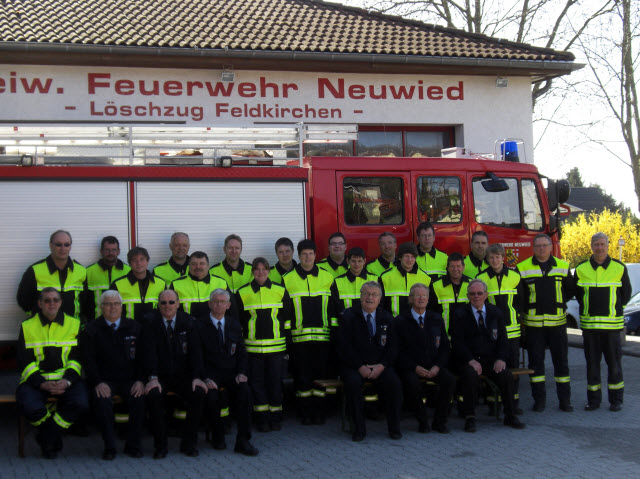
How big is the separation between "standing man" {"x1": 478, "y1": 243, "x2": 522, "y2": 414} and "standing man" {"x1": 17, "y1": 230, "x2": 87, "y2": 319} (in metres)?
3.91

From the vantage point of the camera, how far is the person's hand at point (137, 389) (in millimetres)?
6051

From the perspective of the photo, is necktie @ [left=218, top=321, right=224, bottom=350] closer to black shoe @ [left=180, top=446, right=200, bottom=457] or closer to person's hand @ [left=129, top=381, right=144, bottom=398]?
person's hand @ [left=129, top=381, right=144, bottom=398]

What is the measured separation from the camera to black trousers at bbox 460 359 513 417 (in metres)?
6.80

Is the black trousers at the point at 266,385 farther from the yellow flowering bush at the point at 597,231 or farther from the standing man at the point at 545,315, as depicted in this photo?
the yellow flowering bush at the point at 597,231

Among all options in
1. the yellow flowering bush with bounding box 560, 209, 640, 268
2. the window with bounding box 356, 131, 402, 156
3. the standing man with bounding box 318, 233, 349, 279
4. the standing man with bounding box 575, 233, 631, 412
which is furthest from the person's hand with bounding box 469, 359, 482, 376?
the yellow flowering bush with bounding box 560, 209, 640, 268

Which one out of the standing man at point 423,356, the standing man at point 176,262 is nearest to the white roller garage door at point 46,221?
the standing man at point 176,262

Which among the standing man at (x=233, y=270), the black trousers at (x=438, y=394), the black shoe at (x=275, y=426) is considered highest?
the standing man at (x=233, y=270)

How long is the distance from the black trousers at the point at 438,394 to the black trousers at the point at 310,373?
0.86 m

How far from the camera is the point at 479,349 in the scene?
6.98m

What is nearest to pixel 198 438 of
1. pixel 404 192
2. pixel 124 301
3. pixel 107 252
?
pixel 124 301

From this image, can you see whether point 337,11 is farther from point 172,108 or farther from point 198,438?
point 198,438

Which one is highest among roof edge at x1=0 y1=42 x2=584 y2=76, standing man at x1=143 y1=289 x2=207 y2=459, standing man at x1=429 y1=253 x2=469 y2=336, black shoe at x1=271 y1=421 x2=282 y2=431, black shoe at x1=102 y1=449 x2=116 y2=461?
roof edge at x1=0 y1=42 x2=584 y2=76

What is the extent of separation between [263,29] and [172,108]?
8.35ft

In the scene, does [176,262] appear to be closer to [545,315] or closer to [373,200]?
[373,200]
